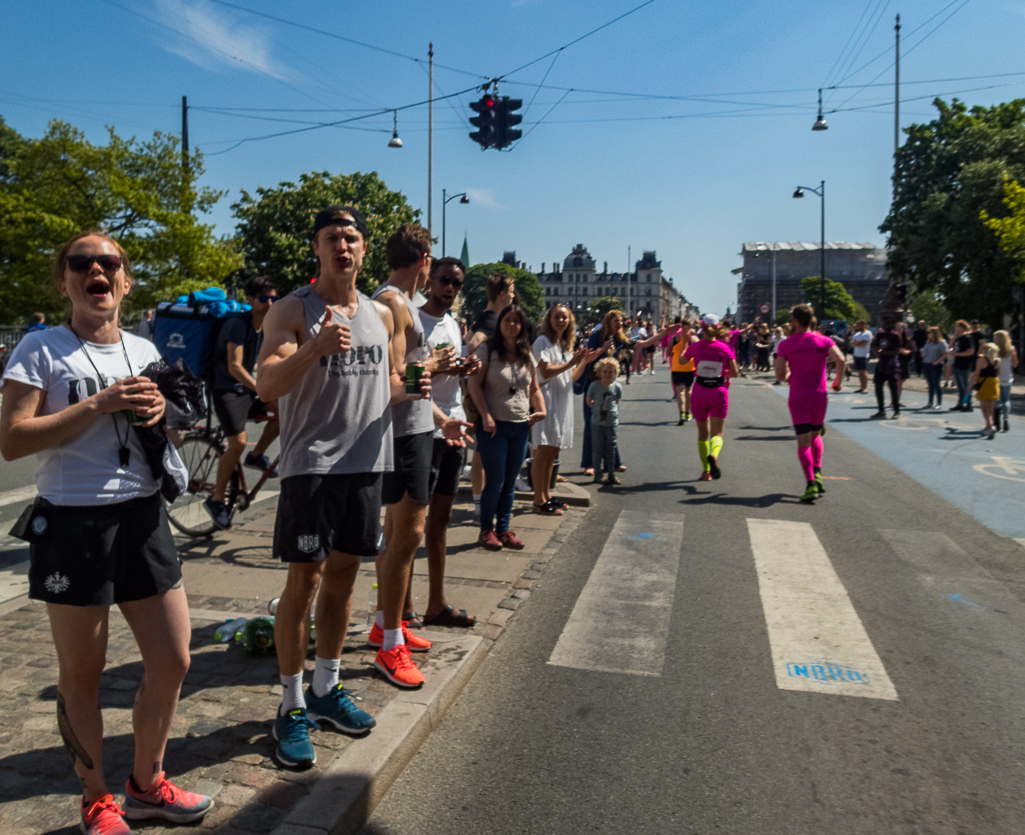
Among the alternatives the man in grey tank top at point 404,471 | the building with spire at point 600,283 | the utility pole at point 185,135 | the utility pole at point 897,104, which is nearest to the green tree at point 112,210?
the utility pole at point 185,135

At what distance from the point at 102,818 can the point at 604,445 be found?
7.30 metres

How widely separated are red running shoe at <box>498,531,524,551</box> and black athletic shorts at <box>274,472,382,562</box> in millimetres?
3203

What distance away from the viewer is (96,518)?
2418mm

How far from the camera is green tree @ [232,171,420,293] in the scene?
4759 centimetres

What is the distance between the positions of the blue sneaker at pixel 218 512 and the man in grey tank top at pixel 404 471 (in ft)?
9.31

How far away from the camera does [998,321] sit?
34562 millimetres

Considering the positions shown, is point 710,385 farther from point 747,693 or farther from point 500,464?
point 747,693

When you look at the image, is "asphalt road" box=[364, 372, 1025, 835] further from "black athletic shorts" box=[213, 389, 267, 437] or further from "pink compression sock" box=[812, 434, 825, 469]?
"black athletic shorts" box=[213, 389, 267, 437]

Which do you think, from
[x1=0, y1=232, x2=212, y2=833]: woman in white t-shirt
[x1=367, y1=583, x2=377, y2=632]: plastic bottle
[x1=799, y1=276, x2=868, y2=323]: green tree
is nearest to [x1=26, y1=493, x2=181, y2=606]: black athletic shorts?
[x1=0, y1=232, x2=212, y2=833]: woman in white t-shirt

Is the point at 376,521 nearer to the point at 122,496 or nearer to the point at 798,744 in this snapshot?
the point at 122,496

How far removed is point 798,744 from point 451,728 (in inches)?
54.4

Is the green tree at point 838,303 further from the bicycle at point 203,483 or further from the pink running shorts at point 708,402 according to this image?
the bicycle at point 203,483

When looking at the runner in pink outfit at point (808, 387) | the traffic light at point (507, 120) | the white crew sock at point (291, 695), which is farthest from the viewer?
the traffic light at point (507, 120)

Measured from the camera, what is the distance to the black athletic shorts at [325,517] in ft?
9.92
